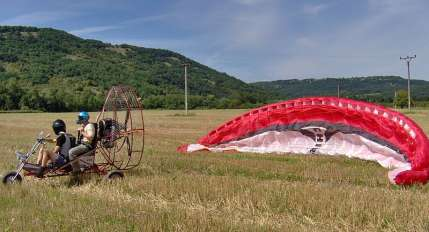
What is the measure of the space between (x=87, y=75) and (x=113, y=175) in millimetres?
120480

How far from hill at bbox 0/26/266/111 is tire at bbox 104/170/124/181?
80261mm

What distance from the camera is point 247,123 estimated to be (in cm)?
1695

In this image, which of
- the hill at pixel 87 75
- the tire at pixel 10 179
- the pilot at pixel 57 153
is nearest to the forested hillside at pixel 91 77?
the hill at pixel 87 75

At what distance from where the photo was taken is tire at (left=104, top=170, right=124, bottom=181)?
31.9 ft

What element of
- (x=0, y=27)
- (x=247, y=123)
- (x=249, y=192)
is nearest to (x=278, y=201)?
(x=249, y=192)

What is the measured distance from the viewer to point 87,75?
415 feet

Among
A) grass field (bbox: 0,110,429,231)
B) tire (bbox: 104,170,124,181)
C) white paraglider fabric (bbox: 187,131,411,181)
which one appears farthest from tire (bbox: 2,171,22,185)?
white paraglider fabric (bbox: 187,131,411,181)

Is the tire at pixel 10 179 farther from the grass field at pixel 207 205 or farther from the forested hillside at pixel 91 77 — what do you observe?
the forested hillside at pixel 91 77

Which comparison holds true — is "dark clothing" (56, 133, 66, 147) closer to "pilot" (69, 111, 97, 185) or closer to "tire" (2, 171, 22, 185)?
"pilot" (69, 111, 97, 185)

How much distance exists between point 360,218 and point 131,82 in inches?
4660

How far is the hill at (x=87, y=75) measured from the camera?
90.4 meters

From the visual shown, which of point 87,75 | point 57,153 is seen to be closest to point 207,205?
point 57,153

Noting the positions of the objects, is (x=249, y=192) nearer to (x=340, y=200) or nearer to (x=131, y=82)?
(x=340, y=200)

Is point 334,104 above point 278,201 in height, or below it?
above
